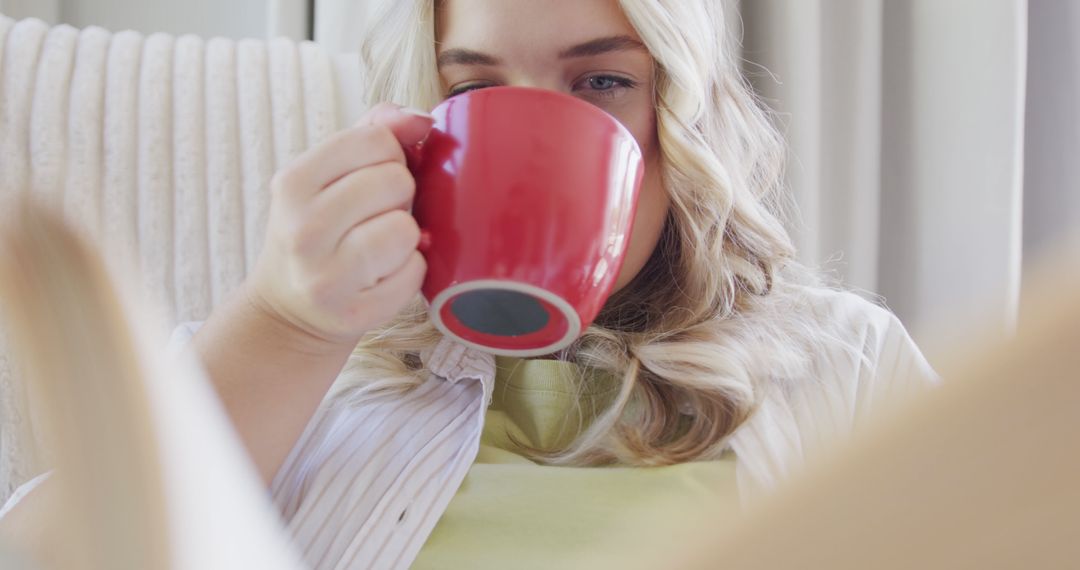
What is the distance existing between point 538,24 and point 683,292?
291 millimetres

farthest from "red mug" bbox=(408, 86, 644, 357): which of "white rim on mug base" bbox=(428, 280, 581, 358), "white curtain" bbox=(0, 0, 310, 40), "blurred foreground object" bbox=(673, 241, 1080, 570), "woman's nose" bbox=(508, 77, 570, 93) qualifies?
"white curtain" bbox=(0, 0, 310, 40)

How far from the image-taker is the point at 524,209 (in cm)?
55

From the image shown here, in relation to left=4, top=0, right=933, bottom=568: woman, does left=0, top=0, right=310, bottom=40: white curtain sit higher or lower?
higher

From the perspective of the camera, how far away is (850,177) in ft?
4.68

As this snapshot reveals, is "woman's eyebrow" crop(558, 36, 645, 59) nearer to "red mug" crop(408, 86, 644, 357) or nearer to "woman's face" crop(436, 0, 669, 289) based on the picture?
"woman's face" crop(436, 0, 669, 289)

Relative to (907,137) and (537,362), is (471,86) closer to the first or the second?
(537,362)

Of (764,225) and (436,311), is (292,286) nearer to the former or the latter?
(436,311)

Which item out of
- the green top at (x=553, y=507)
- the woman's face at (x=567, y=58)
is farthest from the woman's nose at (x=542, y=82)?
the green top at (x=553, y=507)

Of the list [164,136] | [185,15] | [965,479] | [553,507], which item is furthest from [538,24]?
[185,15]

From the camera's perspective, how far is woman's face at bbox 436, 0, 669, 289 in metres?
0.74

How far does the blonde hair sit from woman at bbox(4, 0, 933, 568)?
226 millimetres

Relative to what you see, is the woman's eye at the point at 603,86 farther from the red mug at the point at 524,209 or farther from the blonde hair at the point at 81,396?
the blonde hair at the point at 81,396

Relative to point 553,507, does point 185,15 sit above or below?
above

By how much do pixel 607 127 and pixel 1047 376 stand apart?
40 centimetres
